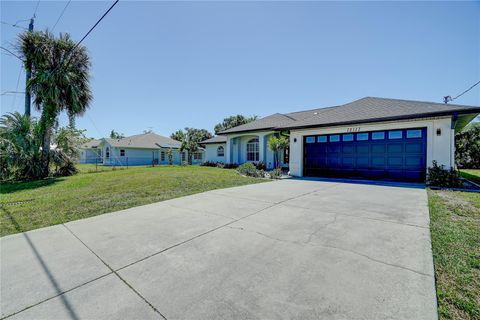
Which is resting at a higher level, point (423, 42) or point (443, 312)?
point (423, 42)

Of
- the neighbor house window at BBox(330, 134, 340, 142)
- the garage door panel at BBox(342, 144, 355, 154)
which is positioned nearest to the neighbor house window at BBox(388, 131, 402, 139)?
the garage door panel at BBox(342, 144, 355, 154)

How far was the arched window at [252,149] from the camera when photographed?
20183mm

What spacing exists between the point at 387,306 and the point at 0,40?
2156cm

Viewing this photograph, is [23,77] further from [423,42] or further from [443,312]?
[423,42]

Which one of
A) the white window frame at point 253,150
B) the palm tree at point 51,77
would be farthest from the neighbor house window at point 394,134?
the palm tree at point 51,77

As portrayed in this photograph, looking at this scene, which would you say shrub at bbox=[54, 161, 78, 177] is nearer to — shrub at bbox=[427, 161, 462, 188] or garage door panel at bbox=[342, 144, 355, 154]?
garage door panel at bbox=[342, 144, 355, 154]

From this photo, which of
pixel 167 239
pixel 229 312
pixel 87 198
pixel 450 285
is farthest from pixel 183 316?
pixel 87 198

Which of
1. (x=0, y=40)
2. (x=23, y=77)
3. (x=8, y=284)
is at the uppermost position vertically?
(x=0, y=40)

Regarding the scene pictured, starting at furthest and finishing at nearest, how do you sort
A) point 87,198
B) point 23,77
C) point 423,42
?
point 23,77
point 423,42
point 87,198

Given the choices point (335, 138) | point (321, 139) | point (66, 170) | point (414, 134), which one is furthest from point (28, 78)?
point (414, 134)

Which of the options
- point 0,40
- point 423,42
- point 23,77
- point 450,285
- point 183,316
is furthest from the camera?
point 23,77

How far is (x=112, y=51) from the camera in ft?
36.8

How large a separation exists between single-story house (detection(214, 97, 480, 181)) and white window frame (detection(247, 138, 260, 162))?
496 centimetres

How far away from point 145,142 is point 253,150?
19.3 m
